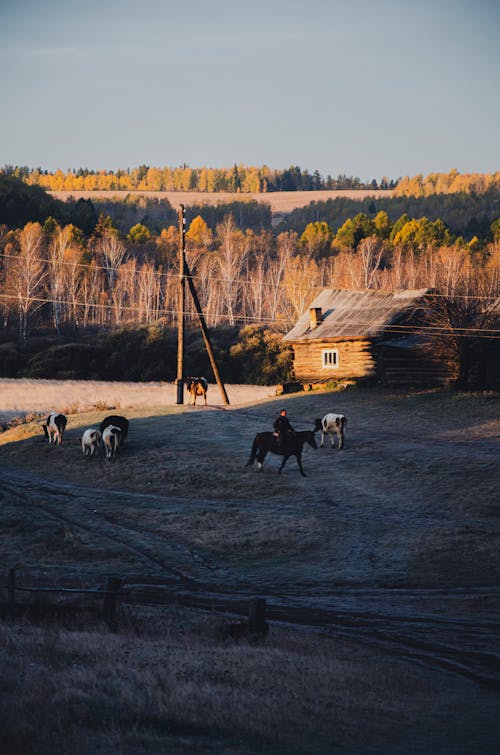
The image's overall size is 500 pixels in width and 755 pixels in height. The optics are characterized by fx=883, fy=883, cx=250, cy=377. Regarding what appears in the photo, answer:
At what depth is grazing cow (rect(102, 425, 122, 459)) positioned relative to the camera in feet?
119

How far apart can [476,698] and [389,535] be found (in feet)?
40.0

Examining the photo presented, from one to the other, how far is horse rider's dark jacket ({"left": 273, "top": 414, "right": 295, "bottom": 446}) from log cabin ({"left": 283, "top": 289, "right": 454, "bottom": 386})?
68.3 feet

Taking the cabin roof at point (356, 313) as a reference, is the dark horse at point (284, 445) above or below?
below

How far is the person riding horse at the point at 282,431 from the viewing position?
31.4m

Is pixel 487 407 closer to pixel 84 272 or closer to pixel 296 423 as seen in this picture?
pixel 296 423

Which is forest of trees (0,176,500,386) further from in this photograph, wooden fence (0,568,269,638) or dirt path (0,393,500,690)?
wooden fence (0,568,269,638)

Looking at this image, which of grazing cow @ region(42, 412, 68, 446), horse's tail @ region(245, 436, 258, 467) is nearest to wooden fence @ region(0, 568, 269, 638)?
horse's tail @ region(245, 436, 258, 467)

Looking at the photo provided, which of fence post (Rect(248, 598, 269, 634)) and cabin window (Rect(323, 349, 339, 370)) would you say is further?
cabin window (Rect(323, 349, 339, 370))

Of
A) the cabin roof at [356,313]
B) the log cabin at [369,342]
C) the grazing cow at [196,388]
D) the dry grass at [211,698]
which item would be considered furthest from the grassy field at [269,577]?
the cabin roof at [356,313]

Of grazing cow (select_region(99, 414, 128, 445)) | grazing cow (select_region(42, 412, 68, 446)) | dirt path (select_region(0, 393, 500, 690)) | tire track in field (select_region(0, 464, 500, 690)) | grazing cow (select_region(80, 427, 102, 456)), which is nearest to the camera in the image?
tire track in field (select_region(0, 464, 500, 690))

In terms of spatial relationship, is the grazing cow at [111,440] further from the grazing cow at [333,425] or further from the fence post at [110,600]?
the fence post at [110,600]

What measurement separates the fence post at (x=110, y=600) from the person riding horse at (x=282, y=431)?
51.8 feet

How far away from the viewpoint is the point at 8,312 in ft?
327

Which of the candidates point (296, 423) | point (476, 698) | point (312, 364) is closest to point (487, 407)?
point (296, 423)
